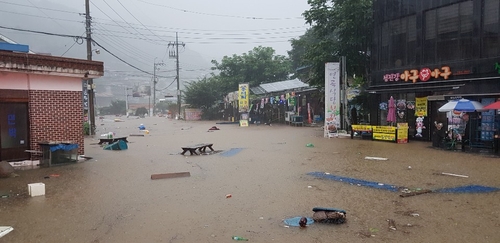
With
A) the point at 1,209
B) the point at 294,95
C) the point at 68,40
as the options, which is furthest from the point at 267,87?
the point at 68,40

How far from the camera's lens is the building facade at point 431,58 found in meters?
15.5

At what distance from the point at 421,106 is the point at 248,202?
14.5 meters

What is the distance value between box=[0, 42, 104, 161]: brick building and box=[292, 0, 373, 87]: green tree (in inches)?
622

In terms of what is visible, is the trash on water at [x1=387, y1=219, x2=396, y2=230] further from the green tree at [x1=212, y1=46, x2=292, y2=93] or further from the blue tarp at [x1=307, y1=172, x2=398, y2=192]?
the green tree at [x1=212, y1=46, x2=292, y2=93]

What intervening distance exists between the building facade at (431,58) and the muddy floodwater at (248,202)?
4.94 m

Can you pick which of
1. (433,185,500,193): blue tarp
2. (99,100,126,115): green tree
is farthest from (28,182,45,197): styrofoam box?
(99,100,126,115): green tree

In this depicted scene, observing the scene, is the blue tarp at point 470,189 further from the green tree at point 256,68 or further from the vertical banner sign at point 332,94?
the green tree at point 256,68

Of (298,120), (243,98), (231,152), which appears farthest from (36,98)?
(243,98)

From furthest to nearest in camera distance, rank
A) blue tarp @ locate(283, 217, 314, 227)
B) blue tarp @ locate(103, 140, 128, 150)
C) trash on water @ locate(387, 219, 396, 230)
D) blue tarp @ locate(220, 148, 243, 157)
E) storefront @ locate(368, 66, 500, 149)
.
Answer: blue tarp @ locate(103, 140, 128, 150)
storefront @ locate(368, 66, 500, 149)
blue tarp @ locate(220, 148, 243, 157)
blue tarp @ locate(283, 217, 314, 227)
trash on water @ locate(387, 219, 396, 230)

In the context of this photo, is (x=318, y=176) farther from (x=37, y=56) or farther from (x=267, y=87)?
(x=267, y=87)

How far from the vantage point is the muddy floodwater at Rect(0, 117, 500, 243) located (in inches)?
215

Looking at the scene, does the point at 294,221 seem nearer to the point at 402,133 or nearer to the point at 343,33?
the point at 402,133

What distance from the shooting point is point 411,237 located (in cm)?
520

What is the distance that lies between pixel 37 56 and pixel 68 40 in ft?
686
